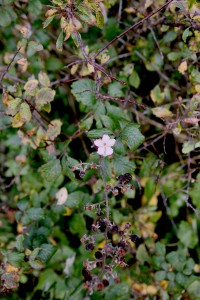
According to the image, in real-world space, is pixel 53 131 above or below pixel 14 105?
below

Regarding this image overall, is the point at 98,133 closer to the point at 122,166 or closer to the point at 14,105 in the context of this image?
the point at 122,166

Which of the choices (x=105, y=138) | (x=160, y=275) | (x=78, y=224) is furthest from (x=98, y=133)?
(x=160, y=275)

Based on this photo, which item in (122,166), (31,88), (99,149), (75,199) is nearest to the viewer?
(99,149)

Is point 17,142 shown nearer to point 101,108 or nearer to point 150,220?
point 101,108

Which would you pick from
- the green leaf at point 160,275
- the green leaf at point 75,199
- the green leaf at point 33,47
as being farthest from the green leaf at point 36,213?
the green leaf at point 33,47

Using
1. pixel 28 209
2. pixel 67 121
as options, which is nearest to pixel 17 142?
pixel 67 121

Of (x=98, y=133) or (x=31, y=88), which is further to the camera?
(x=31, y=88)

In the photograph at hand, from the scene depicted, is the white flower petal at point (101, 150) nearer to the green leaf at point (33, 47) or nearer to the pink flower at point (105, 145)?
the pink flower at point (105, 145)

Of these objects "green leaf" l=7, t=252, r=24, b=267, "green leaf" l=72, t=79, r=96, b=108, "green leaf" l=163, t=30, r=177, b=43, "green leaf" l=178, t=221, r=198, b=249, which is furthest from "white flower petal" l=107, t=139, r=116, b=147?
"green leaf" l=178, t=221, r=198, b=249
